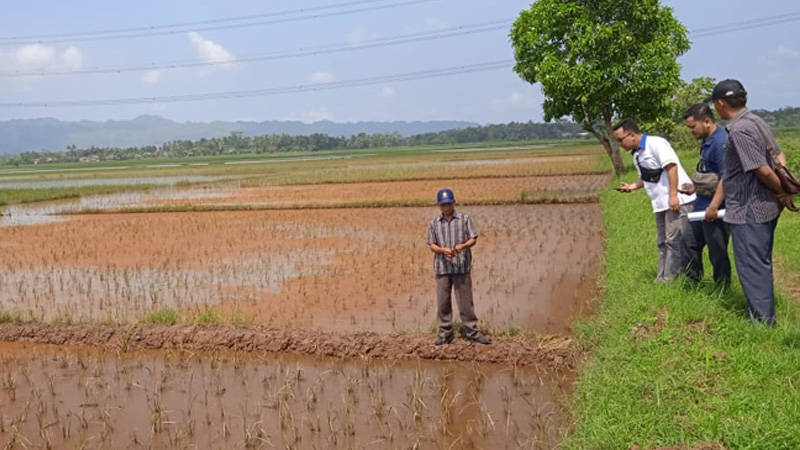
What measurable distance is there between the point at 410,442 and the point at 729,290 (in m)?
3.20

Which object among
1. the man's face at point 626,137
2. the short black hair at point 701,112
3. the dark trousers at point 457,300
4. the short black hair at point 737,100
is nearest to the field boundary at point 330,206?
the man's face at point 626,137

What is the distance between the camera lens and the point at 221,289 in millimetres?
9445

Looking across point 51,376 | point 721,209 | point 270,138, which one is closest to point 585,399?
point 721,209

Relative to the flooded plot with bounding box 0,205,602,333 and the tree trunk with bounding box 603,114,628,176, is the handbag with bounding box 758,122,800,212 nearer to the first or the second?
the flooded plot with bounding box 0,205,602,333

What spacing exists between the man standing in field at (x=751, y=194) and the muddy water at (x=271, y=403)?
161 cm

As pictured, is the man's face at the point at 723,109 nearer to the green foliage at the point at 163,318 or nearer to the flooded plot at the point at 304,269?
the flooded plot at the point at 304,269

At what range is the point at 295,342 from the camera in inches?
256

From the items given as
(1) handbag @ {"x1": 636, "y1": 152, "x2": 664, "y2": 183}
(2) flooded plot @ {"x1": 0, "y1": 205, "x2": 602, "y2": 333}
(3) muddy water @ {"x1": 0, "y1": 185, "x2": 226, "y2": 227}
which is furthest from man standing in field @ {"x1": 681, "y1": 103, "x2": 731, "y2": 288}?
(3) muddy water @ {"x1": 0, "y1": 185, "x2": 226, "y2": 227}

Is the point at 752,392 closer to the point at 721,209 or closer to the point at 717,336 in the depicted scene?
the point at 717,336

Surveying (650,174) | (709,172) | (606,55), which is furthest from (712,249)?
(606,55)

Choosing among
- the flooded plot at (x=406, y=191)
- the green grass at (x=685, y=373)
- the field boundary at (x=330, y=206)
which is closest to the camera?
the green grass at (x=685, y=373)

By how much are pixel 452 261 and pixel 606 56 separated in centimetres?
1716

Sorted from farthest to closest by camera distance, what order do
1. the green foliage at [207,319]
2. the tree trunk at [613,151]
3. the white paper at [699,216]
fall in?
the tree trunk at [613,151] → the green foliage at [207,319] → the white paper at [699,216]

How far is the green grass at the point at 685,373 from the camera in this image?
3374 millimetres
